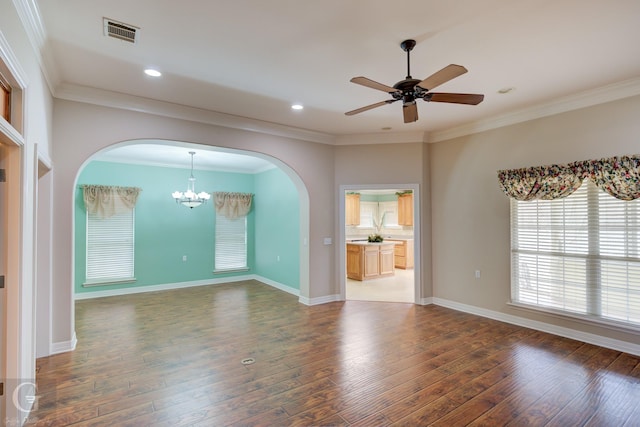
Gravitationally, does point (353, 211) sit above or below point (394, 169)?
below

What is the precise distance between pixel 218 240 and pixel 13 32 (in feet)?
19.1

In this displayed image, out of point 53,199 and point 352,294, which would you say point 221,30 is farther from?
point 352,294

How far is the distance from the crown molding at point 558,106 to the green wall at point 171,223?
338cm

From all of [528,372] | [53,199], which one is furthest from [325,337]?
[53,199]

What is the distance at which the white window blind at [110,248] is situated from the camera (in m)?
6.10

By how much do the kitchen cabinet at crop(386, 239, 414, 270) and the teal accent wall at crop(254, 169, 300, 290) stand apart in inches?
162

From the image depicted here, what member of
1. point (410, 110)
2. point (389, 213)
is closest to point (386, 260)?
point (389, 213)

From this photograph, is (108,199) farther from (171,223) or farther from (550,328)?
(550,328)

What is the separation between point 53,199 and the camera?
342 cm

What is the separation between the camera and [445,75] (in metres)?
2.23

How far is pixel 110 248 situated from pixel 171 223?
1.22m

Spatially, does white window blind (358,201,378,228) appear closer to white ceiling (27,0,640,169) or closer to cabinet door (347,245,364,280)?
cabinet door (347,245,364,280)

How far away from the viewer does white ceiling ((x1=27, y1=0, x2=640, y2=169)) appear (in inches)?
89.0

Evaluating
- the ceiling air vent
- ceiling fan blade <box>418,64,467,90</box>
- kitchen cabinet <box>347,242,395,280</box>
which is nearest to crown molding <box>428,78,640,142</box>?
ceiling fan blade <box>418,64,467,90</box>
